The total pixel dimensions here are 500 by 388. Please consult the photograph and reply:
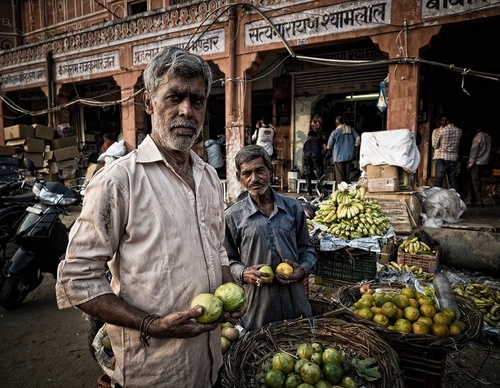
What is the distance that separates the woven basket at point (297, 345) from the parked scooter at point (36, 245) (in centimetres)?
349

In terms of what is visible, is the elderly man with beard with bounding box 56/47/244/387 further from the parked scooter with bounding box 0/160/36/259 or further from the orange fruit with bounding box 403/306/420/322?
the parked scooter with bounding box 0/160/36/259

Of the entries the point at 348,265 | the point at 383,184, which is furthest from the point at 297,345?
the point at 383,184

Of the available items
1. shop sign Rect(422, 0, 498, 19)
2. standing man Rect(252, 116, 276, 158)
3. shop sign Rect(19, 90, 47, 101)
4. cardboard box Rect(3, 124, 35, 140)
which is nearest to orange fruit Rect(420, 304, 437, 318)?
shop sign Rect(422, 0, 498, 19)

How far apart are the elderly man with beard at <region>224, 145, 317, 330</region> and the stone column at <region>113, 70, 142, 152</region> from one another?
8.69 m

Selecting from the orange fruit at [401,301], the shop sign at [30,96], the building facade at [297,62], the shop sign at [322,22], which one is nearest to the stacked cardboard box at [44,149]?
the building facade at [297,62]

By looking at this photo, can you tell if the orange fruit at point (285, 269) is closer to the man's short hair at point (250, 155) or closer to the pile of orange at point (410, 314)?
the pile of orange at point (410, 314)

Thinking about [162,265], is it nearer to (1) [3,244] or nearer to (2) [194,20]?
(1) [3,244]

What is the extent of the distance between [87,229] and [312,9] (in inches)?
306

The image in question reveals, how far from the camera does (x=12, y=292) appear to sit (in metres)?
4.10

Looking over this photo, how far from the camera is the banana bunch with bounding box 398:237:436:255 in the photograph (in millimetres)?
5121

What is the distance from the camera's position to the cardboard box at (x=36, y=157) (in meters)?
11.1

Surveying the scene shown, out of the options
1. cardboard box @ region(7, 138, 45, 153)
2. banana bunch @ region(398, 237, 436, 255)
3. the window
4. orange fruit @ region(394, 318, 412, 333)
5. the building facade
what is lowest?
banana bunch @ region(398, 237, 436, 255)

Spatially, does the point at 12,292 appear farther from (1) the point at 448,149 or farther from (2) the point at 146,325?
(1) the point at 448,149

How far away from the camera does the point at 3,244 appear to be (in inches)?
196
